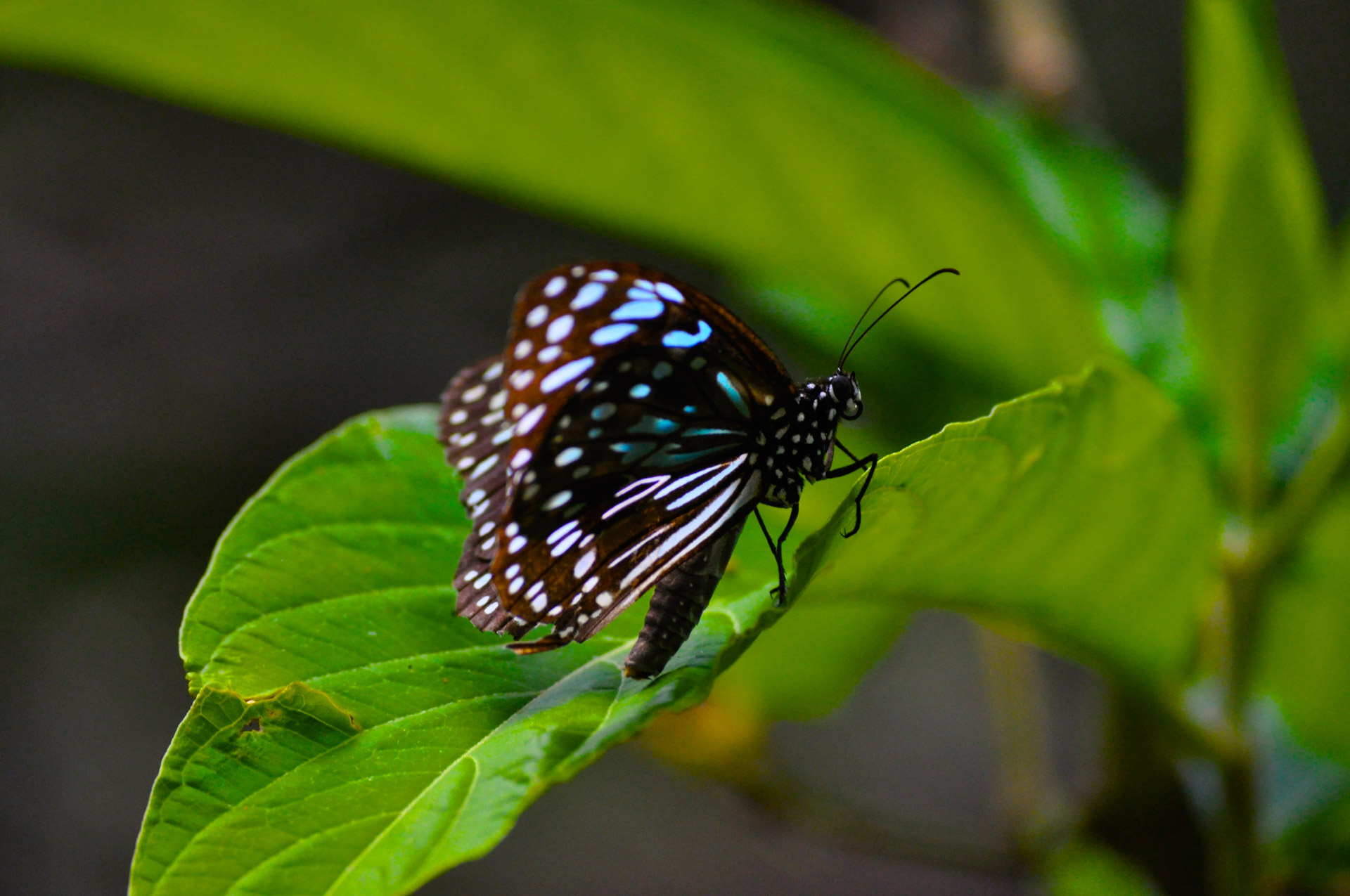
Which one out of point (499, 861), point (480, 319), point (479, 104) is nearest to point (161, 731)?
point (499, 861)

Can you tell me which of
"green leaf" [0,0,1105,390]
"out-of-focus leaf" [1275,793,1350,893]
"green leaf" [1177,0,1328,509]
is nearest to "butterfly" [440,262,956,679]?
"green leaf" [0,0,1105,390]

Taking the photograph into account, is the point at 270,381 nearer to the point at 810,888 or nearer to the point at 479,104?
the point at 810,888

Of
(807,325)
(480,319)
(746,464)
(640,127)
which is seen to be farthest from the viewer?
(480,319)

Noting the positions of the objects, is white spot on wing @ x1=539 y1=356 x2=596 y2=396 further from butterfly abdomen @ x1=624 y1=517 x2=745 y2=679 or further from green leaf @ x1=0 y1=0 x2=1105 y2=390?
green leaf @ x1=0 y1=0 x2=1105 y2=390

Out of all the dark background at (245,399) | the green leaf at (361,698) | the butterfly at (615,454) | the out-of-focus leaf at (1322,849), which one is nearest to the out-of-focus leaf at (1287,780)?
the out-of-focus leaf at (1322,849)

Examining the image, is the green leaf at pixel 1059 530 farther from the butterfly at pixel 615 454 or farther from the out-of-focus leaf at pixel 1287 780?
the out-of-focus leaf at pixel 1287 780

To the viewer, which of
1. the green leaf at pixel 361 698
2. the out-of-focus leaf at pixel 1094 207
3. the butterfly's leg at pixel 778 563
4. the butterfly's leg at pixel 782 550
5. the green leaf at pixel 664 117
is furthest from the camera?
the out-of-focus leaf at pixel 1094 207
